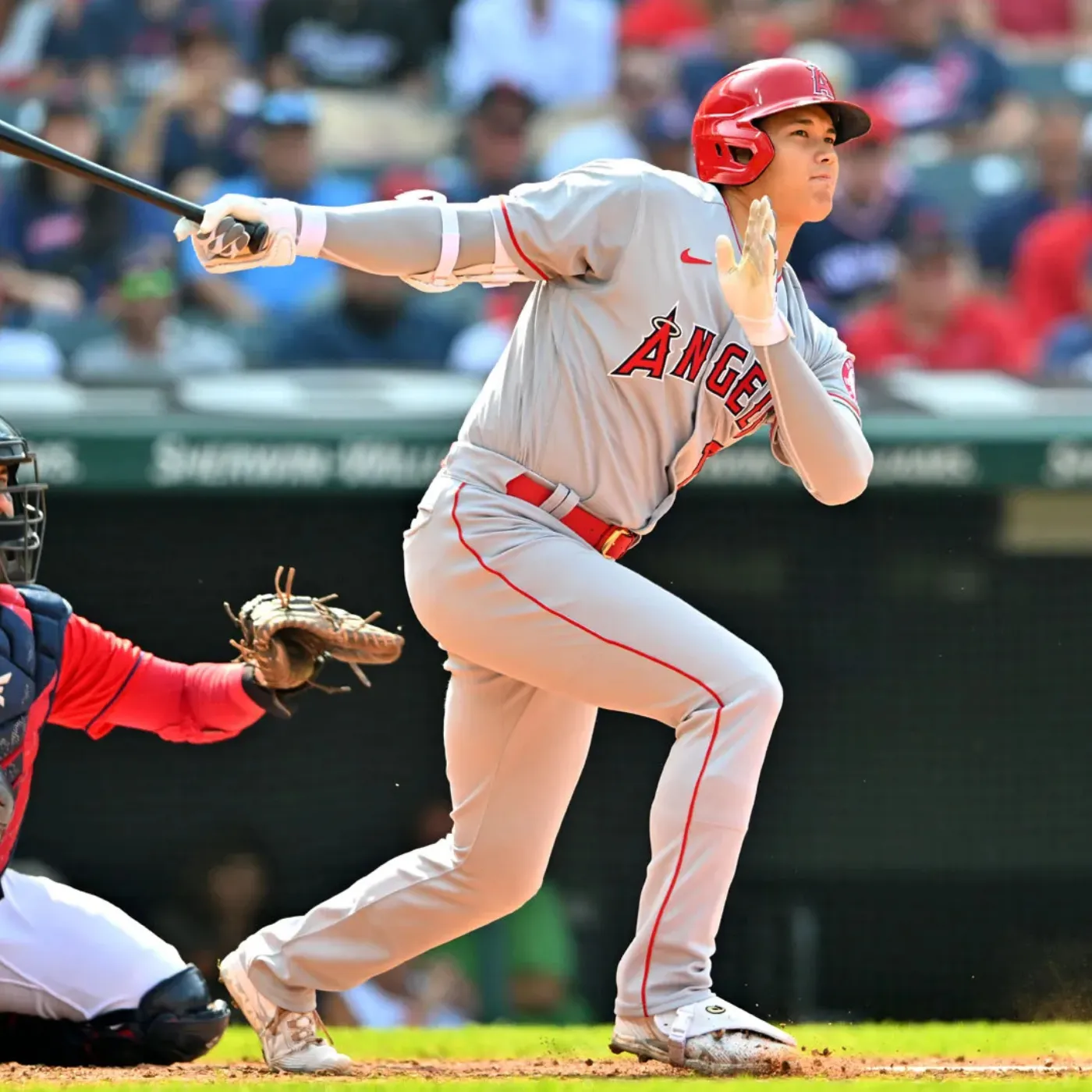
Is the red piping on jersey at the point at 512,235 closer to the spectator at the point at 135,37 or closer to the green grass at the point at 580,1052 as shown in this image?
the green grass at the point at 580,1052

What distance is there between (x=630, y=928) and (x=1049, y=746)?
152 centimetres

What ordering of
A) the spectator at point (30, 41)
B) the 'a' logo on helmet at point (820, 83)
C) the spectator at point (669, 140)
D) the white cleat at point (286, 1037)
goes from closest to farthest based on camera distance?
the 'a' logo on helmet at point (820, 83) → the white cleat at point (286, 1037) → the spectator at point (669, 140) → the spectator at point (30, 41)

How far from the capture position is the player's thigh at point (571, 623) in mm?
3348

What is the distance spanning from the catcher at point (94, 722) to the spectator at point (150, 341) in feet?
11.9

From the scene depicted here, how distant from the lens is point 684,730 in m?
3.37

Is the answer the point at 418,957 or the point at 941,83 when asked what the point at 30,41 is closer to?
the point at 941,83

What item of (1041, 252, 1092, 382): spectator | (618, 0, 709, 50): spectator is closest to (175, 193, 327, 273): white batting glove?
(1041, 252, 1092, 382): spectator

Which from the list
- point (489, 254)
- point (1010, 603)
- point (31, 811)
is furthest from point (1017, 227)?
point (489, 254)

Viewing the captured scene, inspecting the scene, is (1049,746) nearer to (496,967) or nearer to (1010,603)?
(1010,603)

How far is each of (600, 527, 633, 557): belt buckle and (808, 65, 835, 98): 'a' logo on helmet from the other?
2.72 ft

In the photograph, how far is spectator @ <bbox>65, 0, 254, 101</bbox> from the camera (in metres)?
9.11

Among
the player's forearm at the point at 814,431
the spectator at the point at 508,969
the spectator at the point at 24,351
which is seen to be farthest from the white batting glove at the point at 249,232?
the spectator at the point at 24,351

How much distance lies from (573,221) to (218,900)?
3.76 metres

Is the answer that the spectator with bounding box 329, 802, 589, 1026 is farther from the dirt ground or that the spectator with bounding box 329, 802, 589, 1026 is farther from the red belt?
the red belt
